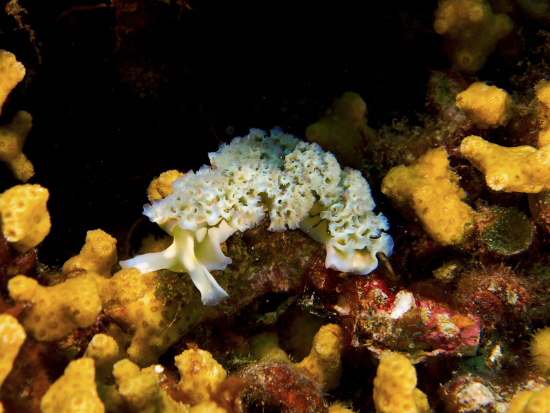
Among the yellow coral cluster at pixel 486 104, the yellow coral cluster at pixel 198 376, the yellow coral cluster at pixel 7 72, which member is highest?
the yellow coral cluster at pixel 486 104

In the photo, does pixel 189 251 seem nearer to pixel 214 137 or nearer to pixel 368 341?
pixel 214 137

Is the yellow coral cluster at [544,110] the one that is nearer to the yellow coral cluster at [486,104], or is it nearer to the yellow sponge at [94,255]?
the yellow coral cluster at [486,104]

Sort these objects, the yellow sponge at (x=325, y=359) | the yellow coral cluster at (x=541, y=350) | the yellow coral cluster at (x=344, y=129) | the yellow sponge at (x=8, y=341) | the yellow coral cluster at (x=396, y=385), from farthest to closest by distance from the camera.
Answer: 1. the yellow coral cluster at (x=344, y=129)
2. the yellow sponge at (x=325, y=359)
3. the yellow coral cluster at (x=541, y=350)
4. the yellow coral cluster at (x=396, y=385)
5. the yellow sponge at (x=8, y=341)

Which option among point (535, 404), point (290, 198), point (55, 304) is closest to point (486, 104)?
point (290, 198)

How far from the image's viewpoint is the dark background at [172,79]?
2.44 meters

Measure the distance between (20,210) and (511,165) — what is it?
111 inches

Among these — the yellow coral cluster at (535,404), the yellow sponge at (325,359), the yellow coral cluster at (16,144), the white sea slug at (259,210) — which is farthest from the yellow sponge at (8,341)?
the yellow coral cluster at (535,404)

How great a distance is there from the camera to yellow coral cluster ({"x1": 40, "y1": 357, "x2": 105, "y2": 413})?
1491 mm

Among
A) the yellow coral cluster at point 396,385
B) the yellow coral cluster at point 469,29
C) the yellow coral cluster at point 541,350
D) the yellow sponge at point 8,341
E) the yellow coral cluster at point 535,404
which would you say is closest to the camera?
the yellow sponge at point 8,341

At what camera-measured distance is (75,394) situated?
1525mm

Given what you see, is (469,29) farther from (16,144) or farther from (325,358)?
(16,144)

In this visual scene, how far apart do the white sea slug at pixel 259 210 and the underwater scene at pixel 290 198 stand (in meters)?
0.02

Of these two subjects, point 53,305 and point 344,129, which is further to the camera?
point 344,129

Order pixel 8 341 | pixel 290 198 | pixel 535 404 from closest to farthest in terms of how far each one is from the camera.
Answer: pixel 8 341
pixel 535 404
pixel 290 198
